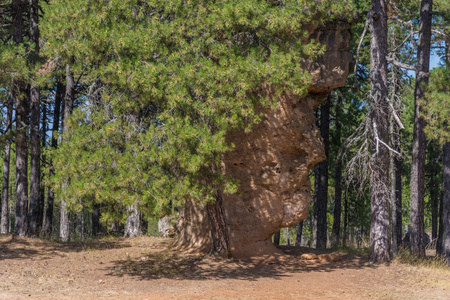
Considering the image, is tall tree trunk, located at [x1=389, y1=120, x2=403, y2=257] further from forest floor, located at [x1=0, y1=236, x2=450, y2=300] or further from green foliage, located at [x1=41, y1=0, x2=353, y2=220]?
green foliage, located at [x1=41, y1=0, x2=353, y2=220]

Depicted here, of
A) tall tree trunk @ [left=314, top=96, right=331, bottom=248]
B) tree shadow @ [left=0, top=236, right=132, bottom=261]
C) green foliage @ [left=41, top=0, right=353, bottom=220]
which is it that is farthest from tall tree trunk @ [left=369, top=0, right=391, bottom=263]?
tree shadow @ [left=0, top=236, right=132, bottom=261]

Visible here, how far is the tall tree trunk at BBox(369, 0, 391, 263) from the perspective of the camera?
1319 centimetres

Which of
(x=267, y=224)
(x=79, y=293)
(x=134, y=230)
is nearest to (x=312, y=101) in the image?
(x=267, y=224)

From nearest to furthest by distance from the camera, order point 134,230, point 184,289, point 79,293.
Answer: point 79,293 < point 184,289 < point 134,230

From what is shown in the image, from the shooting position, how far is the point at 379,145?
44.2ft

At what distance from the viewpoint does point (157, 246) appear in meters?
14.6

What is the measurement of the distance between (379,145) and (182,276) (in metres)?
7.28

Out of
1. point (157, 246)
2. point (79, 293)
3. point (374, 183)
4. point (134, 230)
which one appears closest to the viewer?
point (79, 293)

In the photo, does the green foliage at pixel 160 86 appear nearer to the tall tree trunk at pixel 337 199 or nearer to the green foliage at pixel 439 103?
the green foliage at pixel 439 103

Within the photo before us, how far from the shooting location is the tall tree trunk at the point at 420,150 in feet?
47.2

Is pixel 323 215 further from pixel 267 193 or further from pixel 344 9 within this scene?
pixel 344 9

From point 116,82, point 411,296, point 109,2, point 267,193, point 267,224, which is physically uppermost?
point 109,2

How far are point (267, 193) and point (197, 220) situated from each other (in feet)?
8.06

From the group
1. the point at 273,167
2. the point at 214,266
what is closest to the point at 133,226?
the point at 214,266
